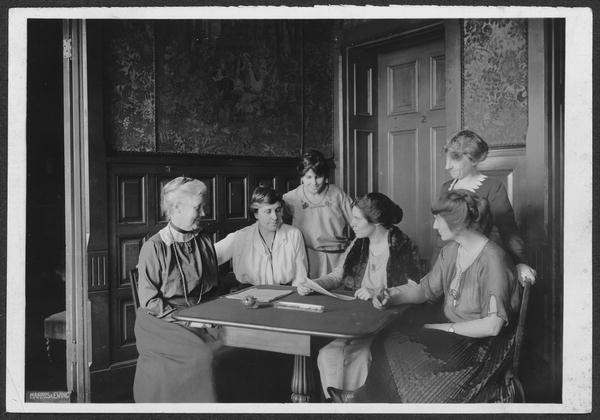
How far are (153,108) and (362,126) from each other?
1.31 m

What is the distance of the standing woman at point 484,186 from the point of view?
96.8 inches

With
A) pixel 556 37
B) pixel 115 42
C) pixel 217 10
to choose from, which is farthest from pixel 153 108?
pixel 556 37

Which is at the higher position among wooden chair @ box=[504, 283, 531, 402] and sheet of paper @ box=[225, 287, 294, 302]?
sheet of paper @ box=[225, 287, 294, 302]

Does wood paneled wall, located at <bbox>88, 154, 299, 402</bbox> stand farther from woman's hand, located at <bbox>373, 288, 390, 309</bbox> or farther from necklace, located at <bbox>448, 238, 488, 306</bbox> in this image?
necklace, located at <bbox>448, 238, 488, 306</bbox>

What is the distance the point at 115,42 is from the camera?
111 inches

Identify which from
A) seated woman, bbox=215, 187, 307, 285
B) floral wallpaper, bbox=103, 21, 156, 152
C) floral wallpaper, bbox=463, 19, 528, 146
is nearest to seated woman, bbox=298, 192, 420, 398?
seated woman, bbox=215, 187, 307, 285

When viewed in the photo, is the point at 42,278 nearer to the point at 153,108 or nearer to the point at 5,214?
the point at 5,214

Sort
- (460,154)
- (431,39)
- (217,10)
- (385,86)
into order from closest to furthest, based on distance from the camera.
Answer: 1. (217,10)
2. (460,154)
3. (431,39)
4. (385,86)

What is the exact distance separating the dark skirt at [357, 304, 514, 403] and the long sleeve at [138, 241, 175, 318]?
86 centimetres

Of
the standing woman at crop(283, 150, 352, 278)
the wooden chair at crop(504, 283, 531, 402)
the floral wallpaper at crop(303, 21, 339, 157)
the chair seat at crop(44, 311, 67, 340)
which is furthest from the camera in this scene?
the floral wallpaper at crop(303, 21, 339, 157)

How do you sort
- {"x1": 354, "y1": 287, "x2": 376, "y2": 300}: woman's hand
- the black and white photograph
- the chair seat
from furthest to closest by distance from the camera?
the chair seat, {"x1": 354, "y1": 287, "x2": 376, "y2": 300}: woman's hand, the black and white photograph

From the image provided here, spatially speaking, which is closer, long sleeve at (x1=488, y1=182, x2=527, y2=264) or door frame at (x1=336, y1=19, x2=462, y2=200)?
long sleeve at (x1=488, y1=182, x2=527, y2=264)

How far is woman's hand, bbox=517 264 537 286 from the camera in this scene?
227 centimetres

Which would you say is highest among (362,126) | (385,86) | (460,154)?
(385,86)
